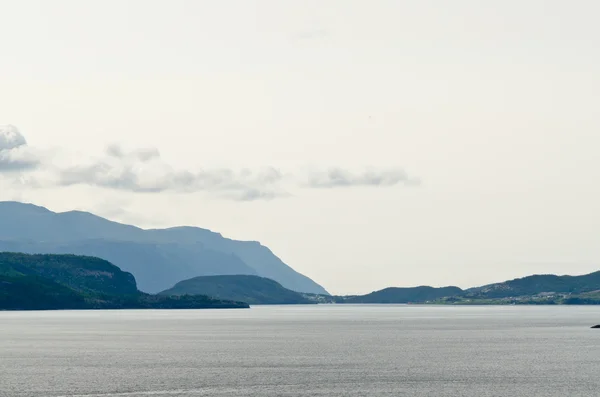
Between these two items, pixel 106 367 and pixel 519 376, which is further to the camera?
pixel 106 367

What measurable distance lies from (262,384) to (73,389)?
31.6 meters

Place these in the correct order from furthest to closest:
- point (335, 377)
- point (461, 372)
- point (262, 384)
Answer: point (461, 372) → point (335, 377) → point (262, 384)

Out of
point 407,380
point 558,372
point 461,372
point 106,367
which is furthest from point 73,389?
point 558,372

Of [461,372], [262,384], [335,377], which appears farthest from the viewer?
[461,372]

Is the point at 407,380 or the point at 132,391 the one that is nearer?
the point at 132,391

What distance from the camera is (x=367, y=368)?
7407 inches

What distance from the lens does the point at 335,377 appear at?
169 metres

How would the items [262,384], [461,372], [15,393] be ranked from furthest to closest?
[461,372] → [262,384] → [15,393]

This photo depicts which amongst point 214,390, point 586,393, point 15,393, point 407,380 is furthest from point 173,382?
point 586,393

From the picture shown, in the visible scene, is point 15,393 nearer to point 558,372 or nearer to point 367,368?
point 367,368

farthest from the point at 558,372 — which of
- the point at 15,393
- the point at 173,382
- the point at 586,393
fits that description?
the point at 15,393

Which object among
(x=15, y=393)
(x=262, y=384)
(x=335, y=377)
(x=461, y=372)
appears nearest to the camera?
(x=15, y=393)

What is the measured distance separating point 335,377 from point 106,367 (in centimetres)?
5102

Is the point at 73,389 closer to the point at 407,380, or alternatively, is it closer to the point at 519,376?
the point at 407,380
